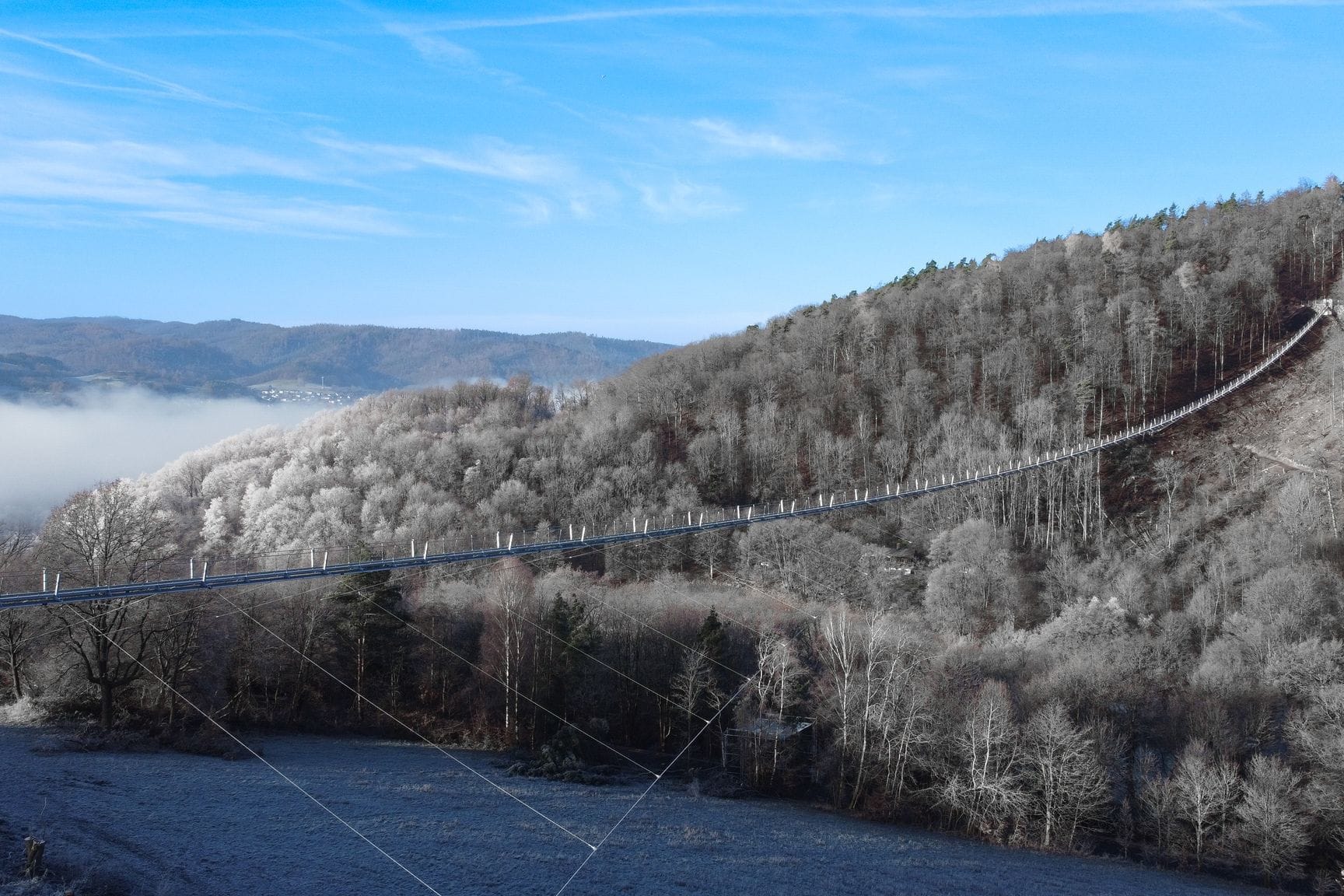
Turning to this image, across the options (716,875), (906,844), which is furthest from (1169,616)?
(716,875)

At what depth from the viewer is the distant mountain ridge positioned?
14075 centimetres

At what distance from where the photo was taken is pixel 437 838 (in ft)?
55.8

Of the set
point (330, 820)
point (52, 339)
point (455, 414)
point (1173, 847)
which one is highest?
point (52, 339)

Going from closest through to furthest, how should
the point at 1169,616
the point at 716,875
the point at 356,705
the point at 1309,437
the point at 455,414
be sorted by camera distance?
1. the point at 716,875
2. the point at 356,705
3. the point at 1169,616
4. the point at 1309,437
5. the point at 455,414

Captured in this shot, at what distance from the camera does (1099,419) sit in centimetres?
5284

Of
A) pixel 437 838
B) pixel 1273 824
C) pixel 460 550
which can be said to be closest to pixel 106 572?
pixel 460 550

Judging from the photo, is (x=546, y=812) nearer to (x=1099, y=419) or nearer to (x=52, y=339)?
(x=1099, y=419)

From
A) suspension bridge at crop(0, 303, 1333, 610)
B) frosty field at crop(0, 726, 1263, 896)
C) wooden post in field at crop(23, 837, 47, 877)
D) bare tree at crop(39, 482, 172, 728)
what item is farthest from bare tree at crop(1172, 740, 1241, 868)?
bare tree at crop(39, 482, 172, 728)

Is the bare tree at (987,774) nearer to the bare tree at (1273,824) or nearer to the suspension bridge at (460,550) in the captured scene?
the bare tree at (1273,824)

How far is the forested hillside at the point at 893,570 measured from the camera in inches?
824

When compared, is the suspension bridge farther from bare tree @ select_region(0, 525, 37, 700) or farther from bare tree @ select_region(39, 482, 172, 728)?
bare tree @ select_region(0, 525, 37, 700)

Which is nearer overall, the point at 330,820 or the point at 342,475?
the point at 330,820

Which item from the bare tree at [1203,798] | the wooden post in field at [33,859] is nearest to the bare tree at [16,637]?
the wooden post in field at [33,859]

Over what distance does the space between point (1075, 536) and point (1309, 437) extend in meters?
12.5
